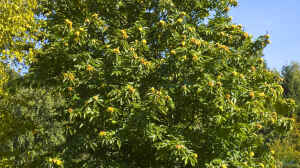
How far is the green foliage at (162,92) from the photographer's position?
199 inches

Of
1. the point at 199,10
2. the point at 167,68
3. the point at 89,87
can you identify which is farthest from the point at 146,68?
the point at 199,10

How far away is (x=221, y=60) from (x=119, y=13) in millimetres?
3178

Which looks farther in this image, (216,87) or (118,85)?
(118,85)

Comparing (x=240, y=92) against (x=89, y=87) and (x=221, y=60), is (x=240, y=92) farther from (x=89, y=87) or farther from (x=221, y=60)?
(x=89, y=87)

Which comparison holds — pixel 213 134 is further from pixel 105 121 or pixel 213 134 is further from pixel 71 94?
pixel 71 94

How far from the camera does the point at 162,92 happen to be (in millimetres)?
4883

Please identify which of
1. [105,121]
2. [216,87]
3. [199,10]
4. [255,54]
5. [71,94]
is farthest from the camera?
[199,10]

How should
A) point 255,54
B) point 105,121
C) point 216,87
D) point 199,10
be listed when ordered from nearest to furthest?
point 216,87, point 105,121, point 255,54, point 199,10

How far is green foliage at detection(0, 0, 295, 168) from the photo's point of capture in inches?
199

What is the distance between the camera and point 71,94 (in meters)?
5.87

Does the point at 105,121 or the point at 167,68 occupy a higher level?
the point at 167,68

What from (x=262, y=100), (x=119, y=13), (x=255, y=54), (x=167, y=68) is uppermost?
(x=119, y=13)

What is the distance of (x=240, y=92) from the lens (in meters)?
5.43

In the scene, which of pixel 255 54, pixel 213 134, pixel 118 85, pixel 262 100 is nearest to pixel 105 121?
pixel 118 85
